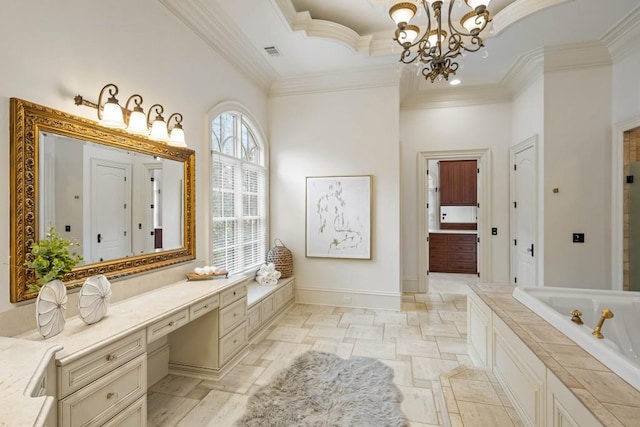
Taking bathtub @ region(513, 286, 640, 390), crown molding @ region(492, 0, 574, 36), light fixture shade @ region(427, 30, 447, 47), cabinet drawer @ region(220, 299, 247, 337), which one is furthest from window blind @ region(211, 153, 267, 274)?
crown molding @ region(492, 0, 574, 36)

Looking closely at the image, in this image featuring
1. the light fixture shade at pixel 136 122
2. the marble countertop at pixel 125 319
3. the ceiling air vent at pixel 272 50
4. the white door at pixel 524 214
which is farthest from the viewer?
the white door at pixel 524 214

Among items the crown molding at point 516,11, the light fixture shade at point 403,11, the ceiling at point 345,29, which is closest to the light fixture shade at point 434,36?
the light fixture shade at point 403,11

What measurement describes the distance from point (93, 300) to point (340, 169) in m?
3.35

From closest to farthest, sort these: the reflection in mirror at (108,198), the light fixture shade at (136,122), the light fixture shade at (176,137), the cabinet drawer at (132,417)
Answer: the cabinet drawer at (132,417), the reflection in mirror at (108,198), the light fixture shade at (136,122), the light fixture shade at (176,137)

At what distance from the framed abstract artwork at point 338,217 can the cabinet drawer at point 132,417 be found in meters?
2.98

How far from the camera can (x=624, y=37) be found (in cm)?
333

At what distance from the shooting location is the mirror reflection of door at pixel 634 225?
3.28 meters

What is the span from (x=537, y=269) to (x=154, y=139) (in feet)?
15.2

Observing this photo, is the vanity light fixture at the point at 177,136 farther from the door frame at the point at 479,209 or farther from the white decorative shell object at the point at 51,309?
the door frame at the point at 479,209

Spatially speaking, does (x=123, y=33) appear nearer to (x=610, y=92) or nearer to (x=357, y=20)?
(x=357, y=20)

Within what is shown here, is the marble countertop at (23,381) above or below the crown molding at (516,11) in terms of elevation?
below

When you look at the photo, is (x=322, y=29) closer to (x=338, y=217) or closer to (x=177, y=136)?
(x=177, y=136)

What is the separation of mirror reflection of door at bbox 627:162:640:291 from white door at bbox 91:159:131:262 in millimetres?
5022

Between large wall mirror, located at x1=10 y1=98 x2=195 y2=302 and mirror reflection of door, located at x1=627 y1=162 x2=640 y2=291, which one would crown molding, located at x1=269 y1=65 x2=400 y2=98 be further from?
mirror reflection of door, located at x1=627 y1=162 x2=640 y2=291
